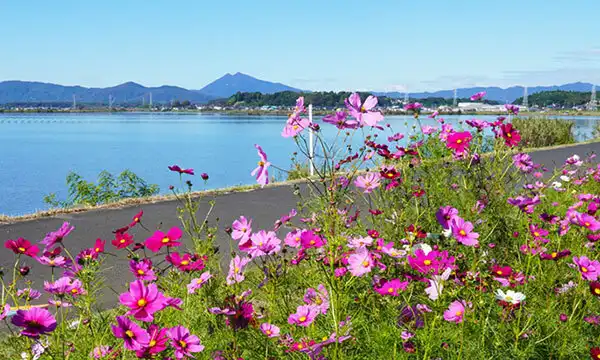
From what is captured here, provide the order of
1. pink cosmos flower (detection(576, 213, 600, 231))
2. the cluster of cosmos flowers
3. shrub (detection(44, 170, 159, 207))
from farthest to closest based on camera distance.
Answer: shrub (detection(44, 170, 159, 207)), pink cosmos flower (detection(576, 213, 600, 231)), the cluster of cosmos flowers

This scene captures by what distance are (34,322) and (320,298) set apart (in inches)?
40.5

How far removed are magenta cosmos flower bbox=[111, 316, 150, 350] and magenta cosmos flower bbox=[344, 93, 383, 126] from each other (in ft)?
2.66

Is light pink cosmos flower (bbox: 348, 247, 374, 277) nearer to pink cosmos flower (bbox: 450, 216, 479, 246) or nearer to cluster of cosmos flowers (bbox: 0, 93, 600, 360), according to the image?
cluster of cosmos flowers (bbox: 0, 93, 600, 360)

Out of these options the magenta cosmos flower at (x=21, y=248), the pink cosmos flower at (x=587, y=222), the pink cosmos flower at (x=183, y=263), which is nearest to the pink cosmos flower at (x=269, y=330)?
the pink cosmos flower at (x=183, y=263)

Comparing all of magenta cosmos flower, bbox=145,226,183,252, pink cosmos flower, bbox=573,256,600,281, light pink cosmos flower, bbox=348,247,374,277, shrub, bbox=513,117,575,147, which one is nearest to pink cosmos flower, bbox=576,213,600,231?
pink cosmos flower, bbox=573,256,600,281

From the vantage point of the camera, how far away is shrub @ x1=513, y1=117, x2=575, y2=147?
16859 millimetres

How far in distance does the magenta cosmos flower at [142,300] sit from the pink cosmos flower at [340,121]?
67 cm

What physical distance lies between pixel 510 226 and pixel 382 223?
82 cm

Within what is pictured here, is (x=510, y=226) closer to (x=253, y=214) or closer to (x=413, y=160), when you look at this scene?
(x=413, y=160)

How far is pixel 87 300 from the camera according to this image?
6.25ft

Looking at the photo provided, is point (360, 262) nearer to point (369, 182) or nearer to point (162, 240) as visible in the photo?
point (162, 240)

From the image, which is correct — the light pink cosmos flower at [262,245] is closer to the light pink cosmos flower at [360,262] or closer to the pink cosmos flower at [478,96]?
the light pink cosmos flower at [360,262]

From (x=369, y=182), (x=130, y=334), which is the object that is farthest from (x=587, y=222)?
(x=130, y=334)

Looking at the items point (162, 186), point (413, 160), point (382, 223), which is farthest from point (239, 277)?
point (162, 186)
